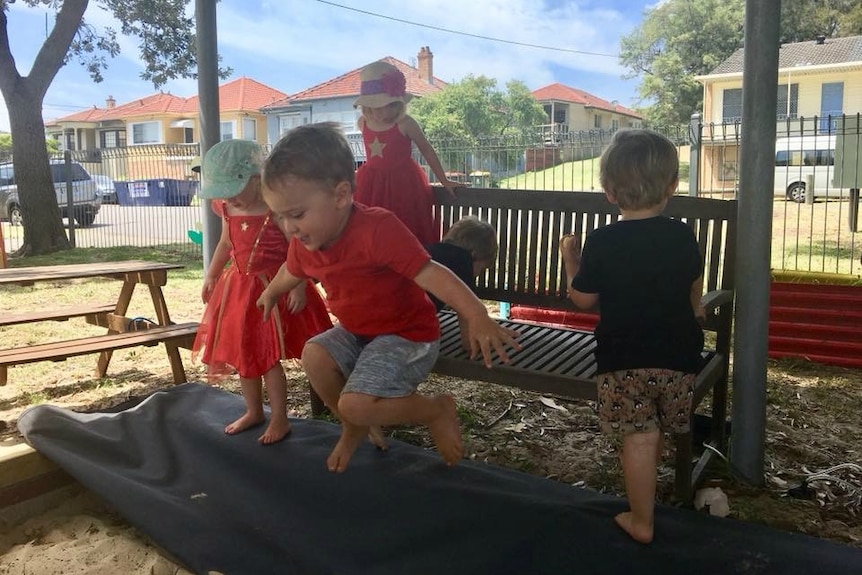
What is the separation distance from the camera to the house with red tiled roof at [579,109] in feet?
179

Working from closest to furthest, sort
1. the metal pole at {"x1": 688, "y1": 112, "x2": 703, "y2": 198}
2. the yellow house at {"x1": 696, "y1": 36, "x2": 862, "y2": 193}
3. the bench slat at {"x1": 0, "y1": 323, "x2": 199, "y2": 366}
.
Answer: the bench slat at {"x1": 0, "y1": 323, "x2": 199, "y2": 366} → the metal pole at {"x1": 688, "y1": 112, "x2": 703, "y2": 198} → the yellow house at {"x1": 696, "y1": 36, "x2": 862, "y2": 193}

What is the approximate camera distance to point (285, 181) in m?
2.54

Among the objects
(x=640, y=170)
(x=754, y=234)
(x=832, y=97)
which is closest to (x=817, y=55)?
(x=832, y=97)

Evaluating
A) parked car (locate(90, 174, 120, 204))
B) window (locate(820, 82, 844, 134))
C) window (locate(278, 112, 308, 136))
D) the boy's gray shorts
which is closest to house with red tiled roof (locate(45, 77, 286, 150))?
window (locate(278, 112, 308, 136))

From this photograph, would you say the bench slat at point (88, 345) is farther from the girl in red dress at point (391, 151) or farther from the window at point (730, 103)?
the window at point (730, 103)

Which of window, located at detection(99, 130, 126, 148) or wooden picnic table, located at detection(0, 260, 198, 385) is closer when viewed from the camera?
wooden picnic table, located at detection(0, 260, 198, 385)

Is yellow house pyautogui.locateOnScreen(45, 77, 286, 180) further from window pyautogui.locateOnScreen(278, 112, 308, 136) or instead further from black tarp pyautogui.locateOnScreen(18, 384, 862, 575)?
black tarp pyautogui.locateOnScreen(18, 384, 862, 575)

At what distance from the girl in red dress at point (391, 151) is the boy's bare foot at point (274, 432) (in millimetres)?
1287

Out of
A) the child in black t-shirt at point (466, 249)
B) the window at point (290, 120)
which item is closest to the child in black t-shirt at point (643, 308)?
the child in black t-shirt at point (466, 249)

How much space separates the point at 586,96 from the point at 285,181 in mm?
61939

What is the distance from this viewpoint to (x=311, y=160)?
2.56 metres

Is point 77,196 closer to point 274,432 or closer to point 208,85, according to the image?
point 208,85

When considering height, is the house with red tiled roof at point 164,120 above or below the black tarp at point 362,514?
above

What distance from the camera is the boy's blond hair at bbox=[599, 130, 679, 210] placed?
2.47m
